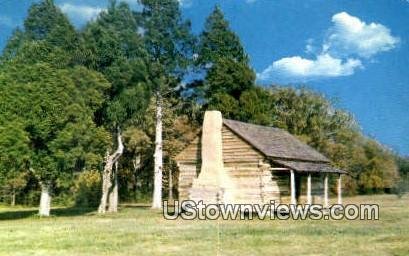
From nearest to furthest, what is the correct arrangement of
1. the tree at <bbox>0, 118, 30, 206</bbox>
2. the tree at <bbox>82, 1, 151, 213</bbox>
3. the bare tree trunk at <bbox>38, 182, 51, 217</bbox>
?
the tree at <bbox>0, 118, 30, 206</bbox>
the bare tree trunk at <bbox>38, 182, 51, 217</bbox>
the tree at <bbox>82, 1, 151, 213</bbox>

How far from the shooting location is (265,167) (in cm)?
3875

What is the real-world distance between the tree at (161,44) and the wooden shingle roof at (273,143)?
32.3 feet

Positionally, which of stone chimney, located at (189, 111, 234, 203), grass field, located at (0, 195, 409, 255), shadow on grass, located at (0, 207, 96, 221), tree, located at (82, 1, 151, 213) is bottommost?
shadow on grass, located at (0, 207, 96, 221)

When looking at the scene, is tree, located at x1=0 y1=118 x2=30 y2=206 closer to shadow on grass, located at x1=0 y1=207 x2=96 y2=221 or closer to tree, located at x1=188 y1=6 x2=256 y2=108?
shadow on grass, located at x1=0 y1=207 x2=96 y2=221

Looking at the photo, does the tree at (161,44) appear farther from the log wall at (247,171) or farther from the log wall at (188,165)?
the log wall at (247,171)

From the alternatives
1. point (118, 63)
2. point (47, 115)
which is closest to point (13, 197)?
point (118, 63)

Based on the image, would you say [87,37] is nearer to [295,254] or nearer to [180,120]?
[180,120]

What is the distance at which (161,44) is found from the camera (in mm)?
49531

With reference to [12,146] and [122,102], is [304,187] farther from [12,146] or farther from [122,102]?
[12,146]

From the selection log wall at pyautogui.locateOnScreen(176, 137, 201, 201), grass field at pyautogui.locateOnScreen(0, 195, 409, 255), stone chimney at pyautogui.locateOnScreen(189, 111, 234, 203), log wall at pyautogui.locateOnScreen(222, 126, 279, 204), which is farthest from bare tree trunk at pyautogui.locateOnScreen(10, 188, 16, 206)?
grass field at pyautogui.locateOnScreen(0, 195, 409, 255)

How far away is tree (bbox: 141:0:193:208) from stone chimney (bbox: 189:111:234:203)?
410 inches

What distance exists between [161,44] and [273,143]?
1370cm

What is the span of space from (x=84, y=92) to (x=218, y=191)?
1120cm

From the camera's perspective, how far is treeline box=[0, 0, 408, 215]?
36688mm
